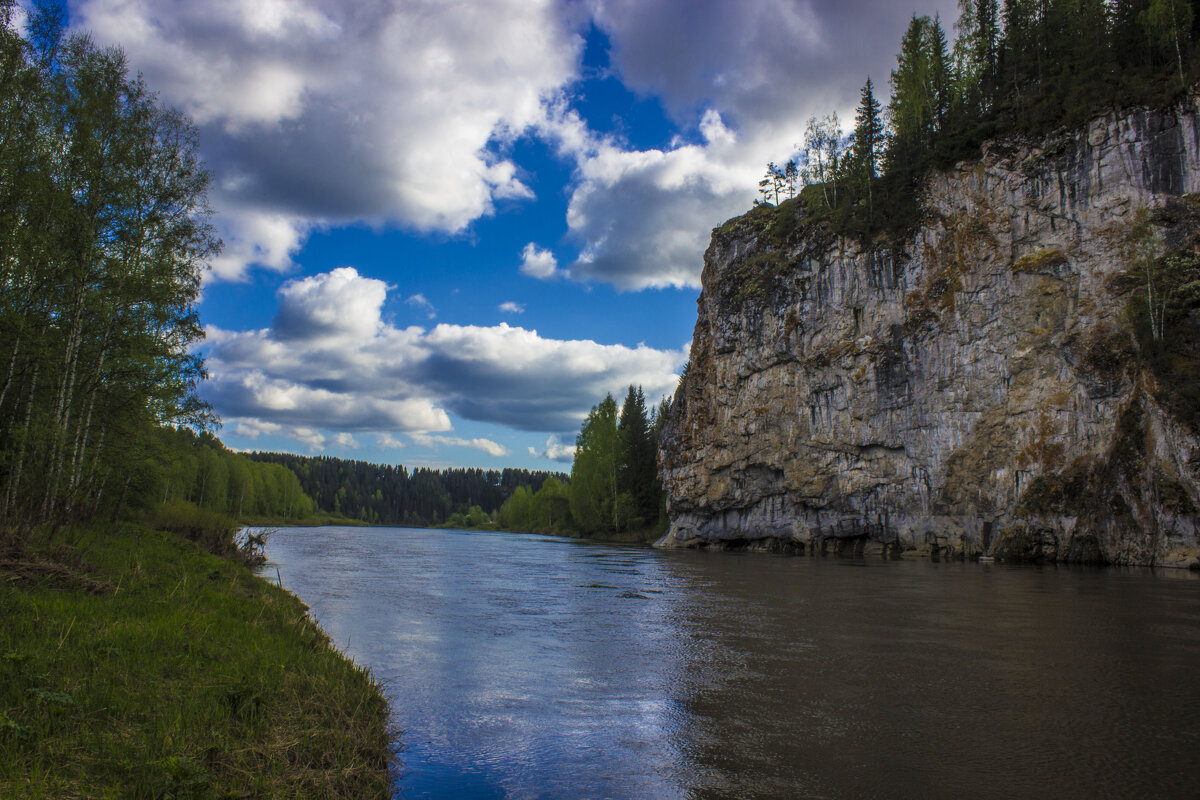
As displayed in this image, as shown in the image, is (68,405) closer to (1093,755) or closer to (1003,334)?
(1093,755)

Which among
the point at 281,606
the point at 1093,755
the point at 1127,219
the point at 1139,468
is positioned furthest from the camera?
the point at 1127,219

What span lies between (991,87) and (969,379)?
2793 centimetres

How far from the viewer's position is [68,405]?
16.4 metres

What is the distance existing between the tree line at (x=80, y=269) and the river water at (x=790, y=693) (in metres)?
8.11

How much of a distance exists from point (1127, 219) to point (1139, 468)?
15.6 meters

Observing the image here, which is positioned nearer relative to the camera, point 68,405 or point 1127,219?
point 68,405

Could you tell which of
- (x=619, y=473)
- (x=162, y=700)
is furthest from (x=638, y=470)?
(x=162, y=700)

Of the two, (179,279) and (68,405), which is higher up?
(179,279)

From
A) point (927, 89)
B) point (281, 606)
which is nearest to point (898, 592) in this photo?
point (281, 606)

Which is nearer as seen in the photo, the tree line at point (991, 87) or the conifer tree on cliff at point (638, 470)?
the tree line at point (991, 87)

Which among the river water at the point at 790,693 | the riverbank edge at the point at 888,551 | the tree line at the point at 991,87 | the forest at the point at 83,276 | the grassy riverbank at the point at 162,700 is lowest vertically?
the riverbank edge at the point at 888,551

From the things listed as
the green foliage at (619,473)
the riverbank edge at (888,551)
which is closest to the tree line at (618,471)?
the green foliage at (619,473)

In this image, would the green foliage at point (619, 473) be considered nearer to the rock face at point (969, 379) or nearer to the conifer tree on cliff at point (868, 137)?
the rock face at point (969, 379)

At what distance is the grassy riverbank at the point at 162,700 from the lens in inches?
209
